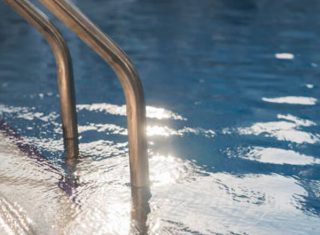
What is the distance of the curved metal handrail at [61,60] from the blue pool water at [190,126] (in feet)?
0.60

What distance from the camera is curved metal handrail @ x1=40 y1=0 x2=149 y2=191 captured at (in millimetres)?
2139

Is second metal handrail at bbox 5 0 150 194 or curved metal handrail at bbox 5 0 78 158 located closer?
second metal handrail at bbox 5 0 150 194

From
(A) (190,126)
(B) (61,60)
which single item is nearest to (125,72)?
(B) (61,60)

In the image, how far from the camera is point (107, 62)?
2.32 metres

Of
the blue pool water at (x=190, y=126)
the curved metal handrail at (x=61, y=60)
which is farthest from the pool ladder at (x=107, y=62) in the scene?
the blue pool water at (x=190, y=126)

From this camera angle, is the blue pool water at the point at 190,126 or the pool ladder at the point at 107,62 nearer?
the pool ladder at the point at 107,62

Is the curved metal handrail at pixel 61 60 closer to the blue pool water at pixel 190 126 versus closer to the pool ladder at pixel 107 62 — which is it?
the pool ladder at pixel 107 62

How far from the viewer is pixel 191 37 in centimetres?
675

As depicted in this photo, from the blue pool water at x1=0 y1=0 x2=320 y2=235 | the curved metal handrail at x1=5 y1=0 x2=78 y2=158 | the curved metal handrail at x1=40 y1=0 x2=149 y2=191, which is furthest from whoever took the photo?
the curved metal handrail at x1=5 y1=0 x2=78 y2=158

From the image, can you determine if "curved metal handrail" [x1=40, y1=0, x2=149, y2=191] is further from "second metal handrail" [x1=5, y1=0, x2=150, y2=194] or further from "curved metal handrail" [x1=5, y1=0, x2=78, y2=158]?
"curved metal handrail" [x1=5, y1=0, x2=78, y2=158]

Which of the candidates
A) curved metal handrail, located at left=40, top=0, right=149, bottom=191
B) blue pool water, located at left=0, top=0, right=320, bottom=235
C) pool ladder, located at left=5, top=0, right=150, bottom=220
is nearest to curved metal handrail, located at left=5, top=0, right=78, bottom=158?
pool ladder, located at left=5, top=0, right=150, bottom=220

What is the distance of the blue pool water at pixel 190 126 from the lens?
8.43ft

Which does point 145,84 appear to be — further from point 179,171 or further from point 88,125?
point 179,171

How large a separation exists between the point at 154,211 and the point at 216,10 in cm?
649
